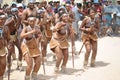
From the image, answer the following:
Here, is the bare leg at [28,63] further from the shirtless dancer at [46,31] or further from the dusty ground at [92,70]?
the shirtless dancer at [46,31]

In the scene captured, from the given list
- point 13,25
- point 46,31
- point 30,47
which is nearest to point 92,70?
point 46,31

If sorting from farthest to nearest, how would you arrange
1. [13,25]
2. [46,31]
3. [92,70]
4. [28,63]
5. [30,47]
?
[46,31] < [92,70] < [13,25] < [30,47] < [28,63]

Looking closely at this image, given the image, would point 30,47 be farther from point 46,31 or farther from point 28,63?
point 46,31

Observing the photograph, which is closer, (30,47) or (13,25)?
(30,47)

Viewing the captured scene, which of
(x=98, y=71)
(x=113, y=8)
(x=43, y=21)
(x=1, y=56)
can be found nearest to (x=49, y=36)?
(x=43, y=21)

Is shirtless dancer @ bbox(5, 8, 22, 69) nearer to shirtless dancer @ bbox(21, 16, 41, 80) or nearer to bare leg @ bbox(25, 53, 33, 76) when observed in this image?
shirtless dancer @ bbox(21, 16, 41, 80)

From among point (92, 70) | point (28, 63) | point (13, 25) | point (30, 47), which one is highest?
point (13, 25)

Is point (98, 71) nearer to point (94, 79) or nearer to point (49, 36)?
point (94, 79)

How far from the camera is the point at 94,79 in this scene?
10.2 metres

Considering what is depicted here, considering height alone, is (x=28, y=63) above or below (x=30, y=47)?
below

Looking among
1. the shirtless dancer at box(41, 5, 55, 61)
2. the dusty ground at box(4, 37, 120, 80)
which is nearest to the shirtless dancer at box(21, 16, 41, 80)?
the dusty ground at box(4, 37, 120, 80)

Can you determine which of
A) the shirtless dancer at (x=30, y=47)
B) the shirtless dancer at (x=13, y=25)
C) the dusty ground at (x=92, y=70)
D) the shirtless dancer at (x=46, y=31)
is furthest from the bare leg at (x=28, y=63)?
the shirtless dancer at (x=46, y=31)

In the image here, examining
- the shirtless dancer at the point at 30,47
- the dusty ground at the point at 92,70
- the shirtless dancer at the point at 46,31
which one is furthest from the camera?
the shirtless dancer at the point at 46,31

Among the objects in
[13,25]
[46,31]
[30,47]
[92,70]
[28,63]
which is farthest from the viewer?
[46,31]
